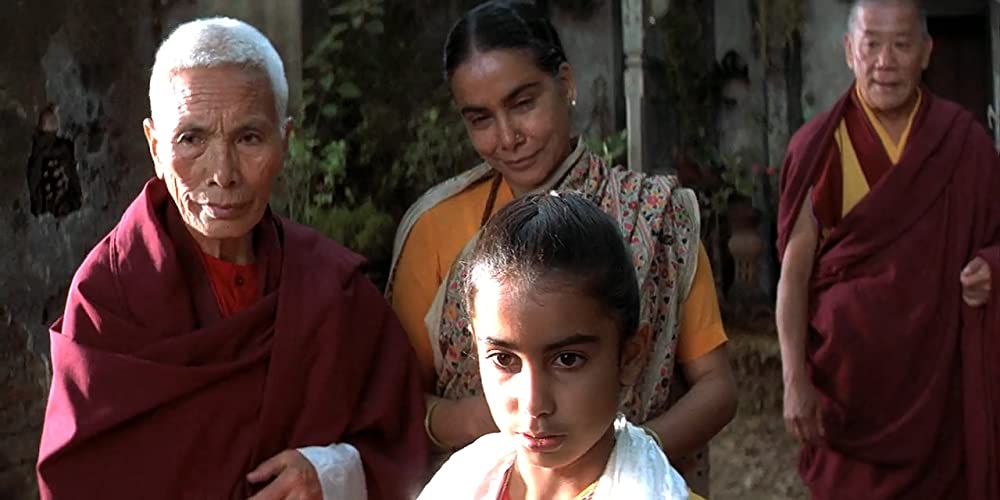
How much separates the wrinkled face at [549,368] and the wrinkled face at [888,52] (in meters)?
2.61

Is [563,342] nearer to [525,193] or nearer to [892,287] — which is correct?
[525,193]

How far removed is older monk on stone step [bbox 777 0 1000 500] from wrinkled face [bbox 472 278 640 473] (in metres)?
2.46

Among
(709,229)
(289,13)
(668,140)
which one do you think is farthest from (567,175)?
(668,140)

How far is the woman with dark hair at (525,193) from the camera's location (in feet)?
9.07

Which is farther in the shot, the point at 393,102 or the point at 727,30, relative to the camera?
the point at 727,30

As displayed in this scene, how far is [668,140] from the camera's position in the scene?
10391 millimetres

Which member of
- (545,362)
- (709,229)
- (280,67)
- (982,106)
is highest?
(280,67)

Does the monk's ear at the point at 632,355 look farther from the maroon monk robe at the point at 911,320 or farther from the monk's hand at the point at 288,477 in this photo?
the maroon monk robe at the point at 911,320

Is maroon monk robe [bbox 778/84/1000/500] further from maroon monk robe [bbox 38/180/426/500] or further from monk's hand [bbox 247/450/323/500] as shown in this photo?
monk's hand [bbox 247/450/323/500]

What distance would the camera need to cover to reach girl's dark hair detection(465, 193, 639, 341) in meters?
1.95

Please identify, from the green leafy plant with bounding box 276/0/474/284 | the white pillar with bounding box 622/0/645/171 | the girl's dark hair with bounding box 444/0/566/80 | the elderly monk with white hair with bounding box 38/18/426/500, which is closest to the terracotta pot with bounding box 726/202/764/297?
the white pillar with bounding box 622/0/645/171

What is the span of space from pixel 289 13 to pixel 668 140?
21.3ft

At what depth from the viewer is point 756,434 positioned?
24.8ft

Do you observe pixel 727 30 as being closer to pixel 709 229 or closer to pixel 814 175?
pixel 709 229
